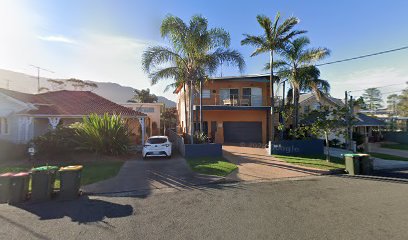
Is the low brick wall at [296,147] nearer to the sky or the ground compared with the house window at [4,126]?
nearer to the ground

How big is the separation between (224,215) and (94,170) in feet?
23.6


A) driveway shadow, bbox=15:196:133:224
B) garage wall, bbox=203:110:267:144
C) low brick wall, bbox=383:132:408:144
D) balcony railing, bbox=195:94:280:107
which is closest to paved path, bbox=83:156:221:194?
driveway shadow, bbox=15:196:133:224

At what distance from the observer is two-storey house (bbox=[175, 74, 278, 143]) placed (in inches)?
906

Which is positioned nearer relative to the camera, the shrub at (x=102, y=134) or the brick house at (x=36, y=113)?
the shrub at (x=102, y=134)

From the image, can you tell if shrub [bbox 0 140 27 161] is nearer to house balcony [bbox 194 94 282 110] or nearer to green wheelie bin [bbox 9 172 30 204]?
green wheelie bin [bbox 9 172 30 204]

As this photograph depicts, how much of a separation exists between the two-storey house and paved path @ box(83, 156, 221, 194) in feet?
37.8

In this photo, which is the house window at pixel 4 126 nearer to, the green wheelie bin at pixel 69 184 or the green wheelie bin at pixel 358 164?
the green wheelie bin at pixel 69 184

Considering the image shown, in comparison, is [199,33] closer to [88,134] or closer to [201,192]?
[88,134]

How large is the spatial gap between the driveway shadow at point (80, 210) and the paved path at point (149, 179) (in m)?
1.10

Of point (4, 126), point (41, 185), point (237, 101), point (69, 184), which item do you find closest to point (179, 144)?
point (237, 101)

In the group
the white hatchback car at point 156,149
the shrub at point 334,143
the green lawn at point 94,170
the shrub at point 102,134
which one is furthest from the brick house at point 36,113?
the shrub at point 334,143

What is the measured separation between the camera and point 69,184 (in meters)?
7.43

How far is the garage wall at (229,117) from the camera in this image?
24.0 metres

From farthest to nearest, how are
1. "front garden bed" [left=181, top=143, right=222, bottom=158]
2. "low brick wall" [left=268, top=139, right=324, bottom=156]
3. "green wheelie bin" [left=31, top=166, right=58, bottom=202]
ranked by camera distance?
"low brick wall" [left=268, top=139, right=324, bottom=156]
"front garden bed" [left=181, top=143, right=222, bottom=158]
"green wheelie bin" [left=31, top=166, right=58, bottom=202]
